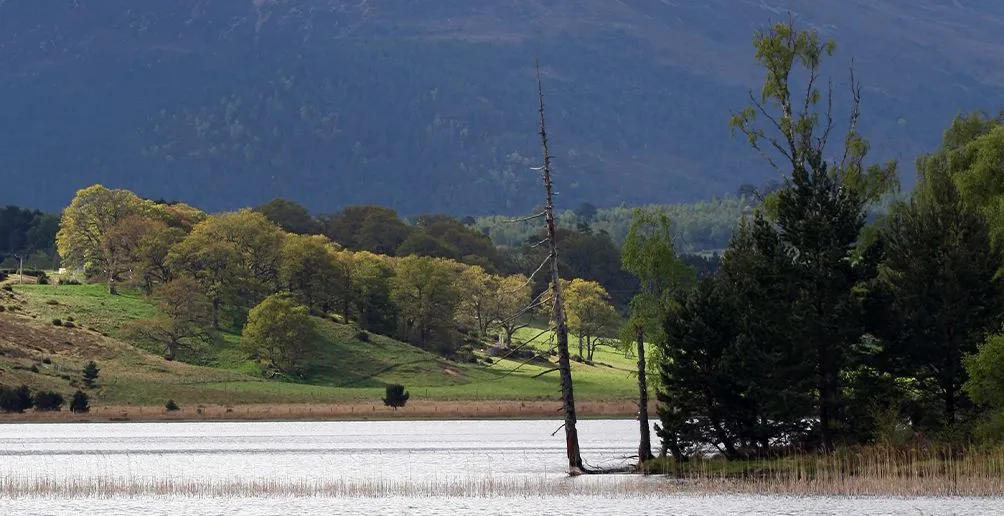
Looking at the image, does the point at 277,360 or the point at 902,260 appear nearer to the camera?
the point at 902,260

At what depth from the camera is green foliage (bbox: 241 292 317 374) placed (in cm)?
19525

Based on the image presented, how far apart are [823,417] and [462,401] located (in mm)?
103112

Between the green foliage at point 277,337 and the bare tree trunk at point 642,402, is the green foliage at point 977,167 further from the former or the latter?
the green foliage at point 277,337

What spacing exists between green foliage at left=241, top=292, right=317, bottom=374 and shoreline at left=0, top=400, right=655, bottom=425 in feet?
93.9

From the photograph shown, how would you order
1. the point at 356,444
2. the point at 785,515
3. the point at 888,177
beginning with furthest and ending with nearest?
the point at 356,444
the point at 888,177
the point at 785,515

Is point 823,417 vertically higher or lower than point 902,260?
lower

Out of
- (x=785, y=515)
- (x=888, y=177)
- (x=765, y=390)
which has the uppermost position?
(x=888, y=177)

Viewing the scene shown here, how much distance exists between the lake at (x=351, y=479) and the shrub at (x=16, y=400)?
21.9m

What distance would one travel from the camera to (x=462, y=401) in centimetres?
17188

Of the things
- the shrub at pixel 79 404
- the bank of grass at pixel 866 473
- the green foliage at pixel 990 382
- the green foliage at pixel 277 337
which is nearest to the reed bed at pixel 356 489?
the bank of grass at pixel 866 473

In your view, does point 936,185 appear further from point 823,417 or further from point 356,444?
point 356,444

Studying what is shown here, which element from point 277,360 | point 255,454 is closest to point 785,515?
point 255,454

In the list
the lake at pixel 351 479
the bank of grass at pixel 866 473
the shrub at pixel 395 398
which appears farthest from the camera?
the shrub at pixel 395 398

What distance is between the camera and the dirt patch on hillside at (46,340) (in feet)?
582
